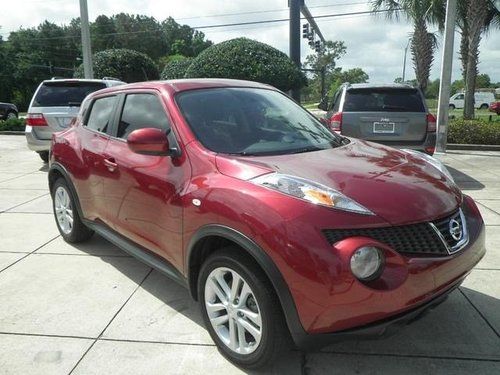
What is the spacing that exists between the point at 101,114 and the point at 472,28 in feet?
51.2

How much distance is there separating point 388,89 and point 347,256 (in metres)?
6.24

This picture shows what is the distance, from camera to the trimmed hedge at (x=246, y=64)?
565 inches

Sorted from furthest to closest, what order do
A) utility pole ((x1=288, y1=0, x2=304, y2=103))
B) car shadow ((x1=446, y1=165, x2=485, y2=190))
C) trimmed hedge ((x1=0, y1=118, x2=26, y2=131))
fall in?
utility pole ((x1=288, y1=0, x2=304, y2=103)), trimmed hedge ((x1=0, y1=118, x2=26, y2=131)), car shadow ((x1=446, y1=165, x2=485, y2=190))

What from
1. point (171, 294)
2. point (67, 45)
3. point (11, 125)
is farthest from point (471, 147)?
point (67, 45)

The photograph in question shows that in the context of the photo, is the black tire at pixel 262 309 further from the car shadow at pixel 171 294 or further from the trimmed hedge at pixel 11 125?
the trimmed hedge at pixel 11 125

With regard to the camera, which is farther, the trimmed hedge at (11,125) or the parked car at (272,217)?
the trimmed hedge at (11,125)

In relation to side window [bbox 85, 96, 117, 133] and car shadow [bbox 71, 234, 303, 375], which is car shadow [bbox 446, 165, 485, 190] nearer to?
car shadow [bbox 71, 234, 303, 375]

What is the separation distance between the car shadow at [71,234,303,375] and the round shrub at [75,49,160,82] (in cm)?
1523

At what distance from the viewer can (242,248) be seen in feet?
8.91

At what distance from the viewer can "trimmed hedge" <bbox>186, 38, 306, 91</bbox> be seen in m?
14.4

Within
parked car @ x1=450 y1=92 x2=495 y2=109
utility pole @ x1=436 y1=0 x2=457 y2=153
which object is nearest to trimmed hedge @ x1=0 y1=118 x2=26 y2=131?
utility pole @ x1=436 y1=0 x2=457 y2=153

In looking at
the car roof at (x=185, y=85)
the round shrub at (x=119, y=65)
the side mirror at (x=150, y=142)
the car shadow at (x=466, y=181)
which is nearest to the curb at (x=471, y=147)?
the car shadow at (x=466, y=181)

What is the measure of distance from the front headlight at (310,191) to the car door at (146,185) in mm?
643

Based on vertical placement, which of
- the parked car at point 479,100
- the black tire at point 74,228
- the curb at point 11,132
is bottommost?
the parked car at point 479,100
